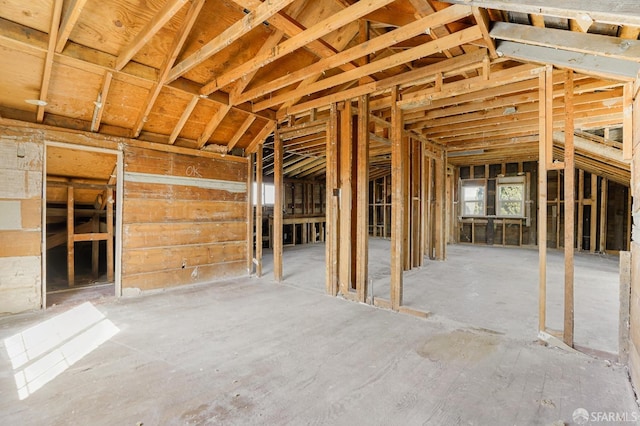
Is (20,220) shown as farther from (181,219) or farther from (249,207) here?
(249,207)

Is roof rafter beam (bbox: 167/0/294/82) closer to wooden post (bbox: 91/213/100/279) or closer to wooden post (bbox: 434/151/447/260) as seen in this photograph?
wooden post (bbox: 91/213/100/279)

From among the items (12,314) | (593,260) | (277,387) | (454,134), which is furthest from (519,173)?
(12,314)

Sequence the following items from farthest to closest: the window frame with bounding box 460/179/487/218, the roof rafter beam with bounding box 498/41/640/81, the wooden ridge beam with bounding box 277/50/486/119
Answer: the window frame with bounding box 460/179/487/218 < the wooden ridge beam with bounding box 277/50/486/119 < the roof rafter beam with bounding box 498/41/640/81

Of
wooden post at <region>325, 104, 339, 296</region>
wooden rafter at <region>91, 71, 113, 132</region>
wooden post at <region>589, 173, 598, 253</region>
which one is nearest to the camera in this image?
wooden rafter at <region>91, 71, 113, 132</region>

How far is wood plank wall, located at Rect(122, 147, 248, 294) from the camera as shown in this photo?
4.01 meters

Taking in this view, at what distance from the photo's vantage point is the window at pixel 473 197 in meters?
9.94

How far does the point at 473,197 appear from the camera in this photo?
10.1 metres

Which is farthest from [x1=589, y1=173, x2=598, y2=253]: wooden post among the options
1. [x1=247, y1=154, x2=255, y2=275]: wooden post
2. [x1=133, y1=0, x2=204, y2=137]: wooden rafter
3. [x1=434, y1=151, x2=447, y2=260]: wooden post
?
[x1=133, y1=0, x2=204, y2=137]: wooden rafter

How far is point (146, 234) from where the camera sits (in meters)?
4.11

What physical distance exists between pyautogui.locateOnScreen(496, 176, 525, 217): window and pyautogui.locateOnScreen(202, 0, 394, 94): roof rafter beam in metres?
9.30

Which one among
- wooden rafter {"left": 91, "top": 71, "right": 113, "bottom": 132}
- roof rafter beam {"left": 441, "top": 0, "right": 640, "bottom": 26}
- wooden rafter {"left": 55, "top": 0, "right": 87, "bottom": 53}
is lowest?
roof rafter beam {"left": 441, "top": 0, "right": 640, "bottom": 26}

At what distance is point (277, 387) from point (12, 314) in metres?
3.34

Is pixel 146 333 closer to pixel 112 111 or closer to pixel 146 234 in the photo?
pixel 146 234

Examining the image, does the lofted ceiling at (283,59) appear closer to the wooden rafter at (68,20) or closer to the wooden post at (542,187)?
the wooden rafter at (68,20)
